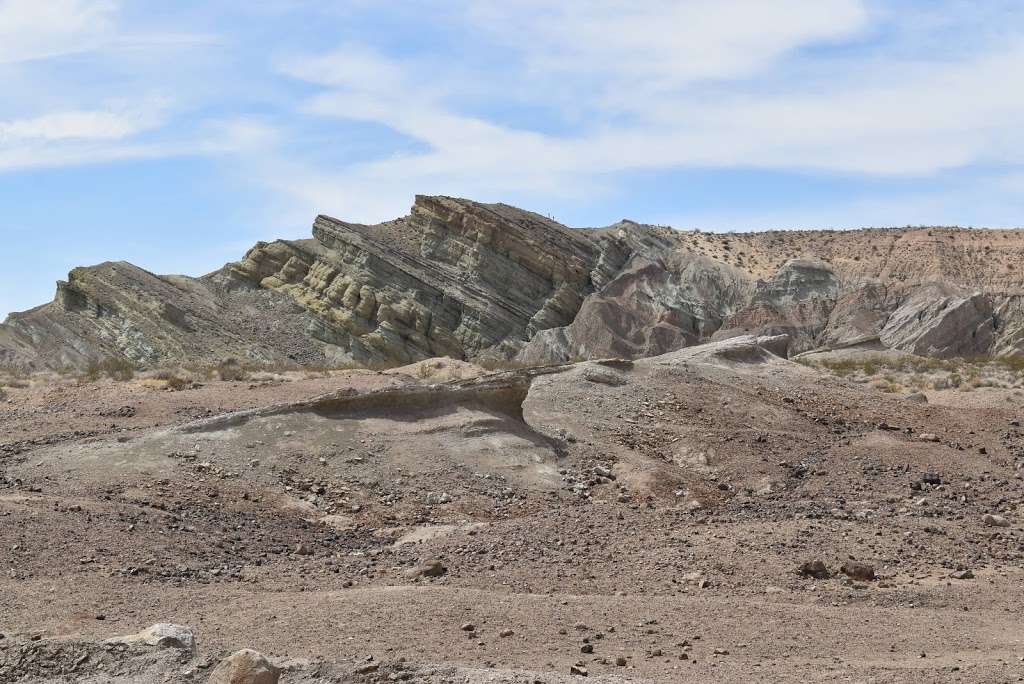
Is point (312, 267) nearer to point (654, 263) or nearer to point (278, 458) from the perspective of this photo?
point (654, 263)

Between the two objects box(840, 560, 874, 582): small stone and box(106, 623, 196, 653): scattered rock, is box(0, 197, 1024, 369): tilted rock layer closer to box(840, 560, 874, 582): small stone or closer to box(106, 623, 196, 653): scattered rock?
box(840, 560, 874, 582): small stone

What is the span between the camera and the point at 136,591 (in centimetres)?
904

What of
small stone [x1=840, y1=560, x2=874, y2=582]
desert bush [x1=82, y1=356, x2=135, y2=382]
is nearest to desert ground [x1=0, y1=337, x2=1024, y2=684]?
small stone [x1=840, y1=560, x2=874, y2=582]

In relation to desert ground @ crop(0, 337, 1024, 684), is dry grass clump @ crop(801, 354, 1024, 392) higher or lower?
higher

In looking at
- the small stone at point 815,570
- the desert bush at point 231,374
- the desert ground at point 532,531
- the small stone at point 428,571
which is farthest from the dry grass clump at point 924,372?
the small stone at point 428,571

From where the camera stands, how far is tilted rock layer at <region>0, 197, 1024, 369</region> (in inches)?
1574

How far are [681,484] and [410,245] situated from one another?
3406 cm

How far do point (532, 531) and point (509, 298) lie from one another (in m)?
34.7

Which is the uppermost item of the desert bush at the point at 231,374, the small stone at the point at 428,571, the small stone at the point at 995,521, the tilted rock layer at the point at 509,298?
the tilted rock layer at the point at 509,298

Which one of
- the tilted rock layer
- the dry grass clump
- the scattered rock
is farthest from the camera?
the tilted rock layer

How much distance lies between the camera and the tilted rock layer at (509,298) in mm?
39969

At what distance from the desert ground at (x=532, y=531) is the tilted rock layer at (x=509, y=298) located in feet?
66.6

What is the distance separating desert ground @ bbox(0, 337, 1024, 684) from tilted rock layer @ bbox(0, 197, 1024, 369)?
20314mm

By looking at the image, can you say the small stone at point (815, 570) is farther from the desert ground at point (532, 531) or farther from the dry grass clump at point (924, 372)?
the dry grass clump at point (924, 372)
